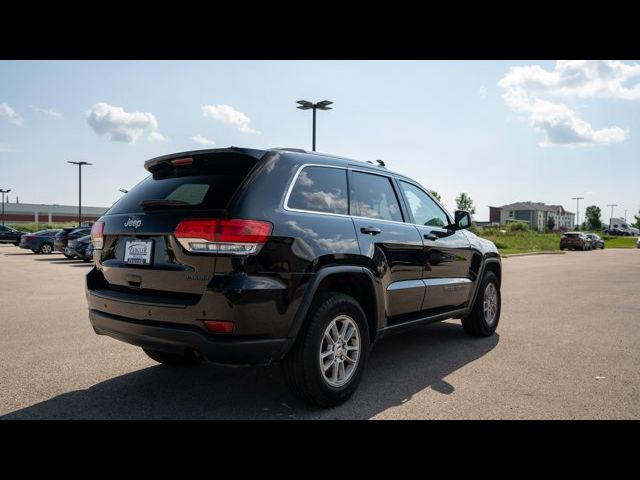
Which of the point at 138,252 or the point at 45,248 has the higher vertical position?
the point at 138,252

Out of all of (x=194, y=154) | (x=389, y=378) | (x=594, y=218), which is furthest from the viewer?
(x=594, y=218)

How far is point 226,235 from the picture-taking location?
307 cm

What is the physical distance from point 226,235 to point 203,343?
27.0 inches

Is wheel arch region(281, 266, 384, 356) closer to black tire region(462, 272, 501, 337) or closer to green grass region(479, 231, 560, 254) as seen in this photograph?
black tire region(462, 272, 501, 337)

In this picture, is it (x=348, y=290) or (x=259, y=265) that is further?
(x=348, y=290)

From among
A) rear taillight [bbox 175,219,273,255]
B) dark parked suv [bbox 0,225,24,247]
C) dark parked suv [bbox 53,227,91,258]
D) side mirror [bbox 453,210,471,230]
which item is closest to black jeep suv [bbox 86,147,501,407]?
rear taillight [bbox 175,219,273,255]

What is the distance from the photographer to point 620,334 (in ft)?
20.6

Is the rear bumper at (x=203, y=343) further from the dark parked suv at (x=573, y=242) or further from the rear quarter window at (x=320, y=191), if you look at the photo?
the dark parked suv at (x=573, y=242)

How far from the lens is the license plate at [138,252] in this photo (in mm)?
3414

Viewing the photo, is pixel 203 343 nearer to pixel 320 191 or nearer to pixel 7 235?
pixel 320 191

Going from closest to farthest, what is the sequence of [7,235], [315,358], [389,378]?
[315,358] → [389,378] → [7,235]

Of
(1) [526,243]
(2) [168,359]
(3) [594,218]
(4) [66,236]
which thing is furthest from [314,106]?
(3) [594,218]
